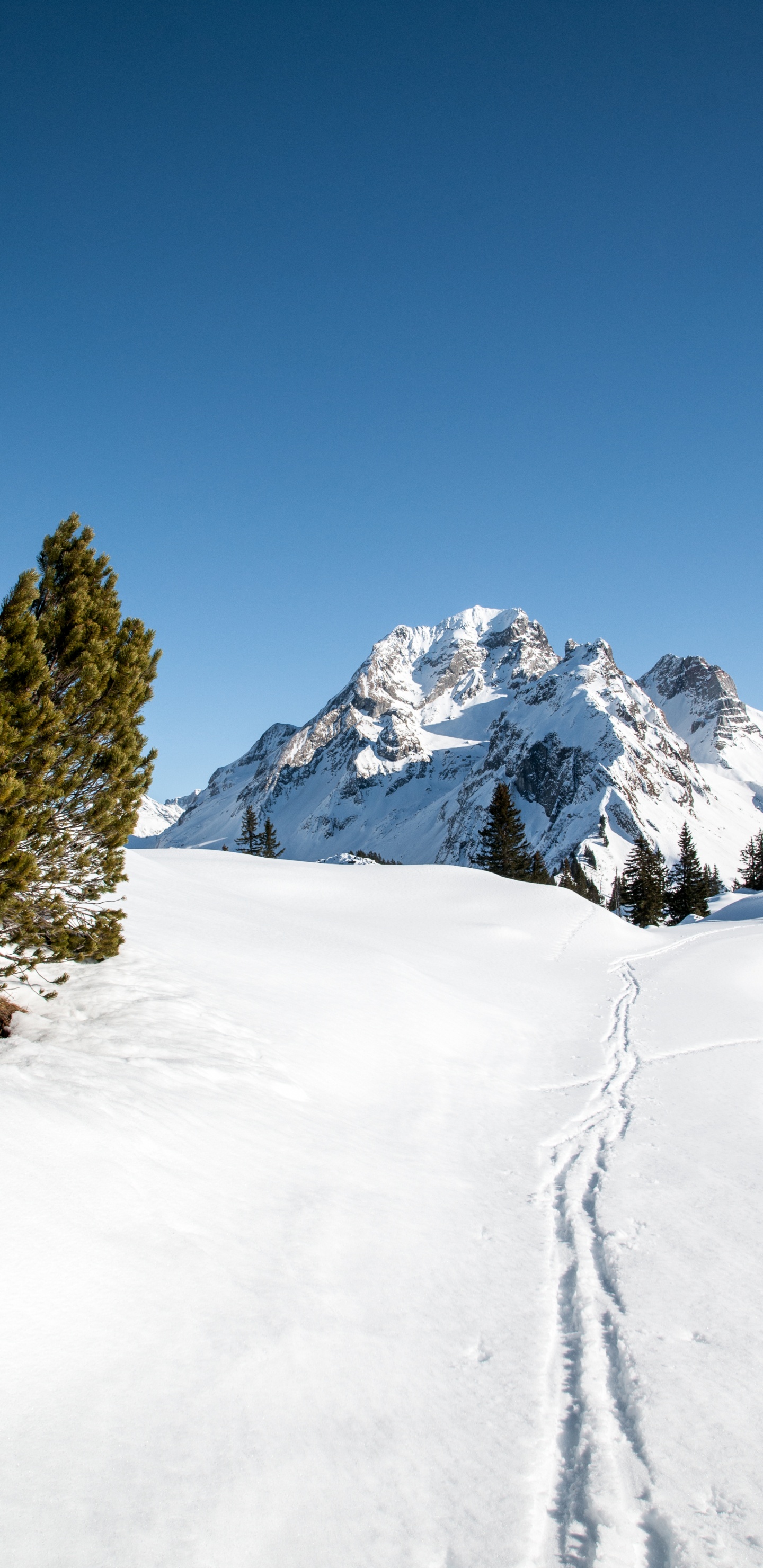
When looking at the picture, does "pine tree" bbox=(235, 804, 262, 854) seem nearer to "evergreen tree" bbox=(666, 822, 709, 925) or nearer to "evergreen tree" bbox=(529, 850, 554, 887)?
"evergreen tree" bbox=(529, 850, 554, 887)

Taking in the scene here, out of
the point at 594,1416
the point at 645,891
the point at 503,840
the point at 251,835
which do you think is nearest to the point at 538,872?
the point at 503,840

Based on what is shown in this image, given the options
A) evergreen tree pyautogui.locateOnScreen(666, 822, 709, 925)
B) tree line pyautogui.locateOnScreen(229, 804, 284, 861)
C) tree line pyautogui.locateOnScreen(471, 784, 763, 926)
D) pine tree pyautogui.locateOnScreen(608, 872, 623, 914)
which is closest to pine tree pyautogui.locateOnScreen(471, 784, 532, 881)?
tree line pyautogui.locateOnScreen(471, 784, 763, 926)

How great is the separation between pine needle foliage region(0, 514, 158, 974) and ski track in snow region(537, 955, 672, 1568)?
220 inches

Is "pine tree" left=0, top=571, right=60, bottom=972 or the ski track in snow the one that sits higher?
"pine tree" left=0, top=571, right=60, bottom=972

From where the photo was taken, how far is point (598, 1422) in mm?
A: 3869

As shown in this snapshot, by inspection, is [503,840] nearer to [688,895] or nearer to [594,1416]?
[688,895]

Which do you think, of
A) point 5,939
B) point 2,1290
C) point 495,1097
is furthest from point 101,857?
point 495,1097

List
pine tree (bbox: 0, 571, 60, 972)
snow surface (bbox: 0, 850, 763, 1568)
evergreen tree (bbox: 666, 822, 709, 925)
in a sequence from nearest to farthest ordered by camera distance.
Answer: snow surface (bbox: 0, 850, 763, 1568), pine tree (bbox: 0, 571, 60, 972), evergreen tree (bbox: 666, 822, 709, 925)

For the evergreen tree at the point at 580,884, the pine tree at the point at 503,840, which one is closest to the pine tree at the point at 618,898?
the evergreen tree at the point at 580,884

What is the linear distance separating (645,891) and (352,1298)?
62553 mm

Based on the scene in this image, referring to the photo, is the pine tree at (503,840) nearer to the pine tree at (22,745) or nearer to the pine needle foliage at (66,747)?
the pine needle foliage at (66,747)

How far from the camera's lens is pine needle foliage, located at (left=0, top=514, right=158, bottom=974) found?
642 cm

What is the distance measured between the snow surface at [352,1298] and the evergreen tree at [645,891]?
178 ft

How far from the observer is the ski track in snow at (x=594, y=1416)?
312cm
